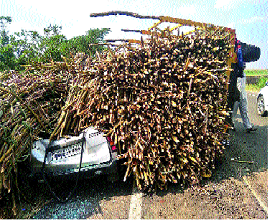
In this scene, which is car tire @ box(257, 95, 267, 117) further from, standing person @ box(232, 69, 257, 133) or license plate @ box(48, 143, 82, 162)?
license plate @ box(48, 143, 82, 162)

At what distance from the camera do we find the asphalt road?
3164mm

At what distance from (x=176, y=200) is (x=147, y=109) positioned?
1420 millimetres

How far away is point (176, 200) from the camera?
3459 mm

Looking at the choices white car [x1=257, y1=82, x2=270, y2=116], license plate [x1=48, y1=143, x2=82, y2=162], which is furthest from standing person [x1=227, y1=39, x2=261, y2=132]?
license plate [x1=48, y1=143, x2=82, y2=162]

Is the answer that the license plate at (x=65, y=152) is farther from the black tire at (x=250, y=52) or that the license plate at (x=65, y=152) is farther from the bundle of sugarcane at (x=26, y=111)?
the black tire at (x=250, y=52)

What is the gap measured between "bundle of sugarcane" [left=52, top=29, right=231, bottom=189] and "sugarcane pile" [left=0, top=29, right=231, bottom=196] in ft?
0.05

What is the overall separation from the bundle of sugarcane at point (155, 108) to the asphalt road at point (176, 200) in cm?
26

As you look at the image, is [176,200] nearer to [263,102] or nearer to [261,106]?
[263,102]

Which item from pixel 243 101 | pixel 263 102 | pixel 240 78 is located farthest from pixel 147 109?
pixel 263 102

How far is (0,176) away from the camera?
3119 millimetres

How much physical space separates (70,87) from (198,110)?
2281mm
